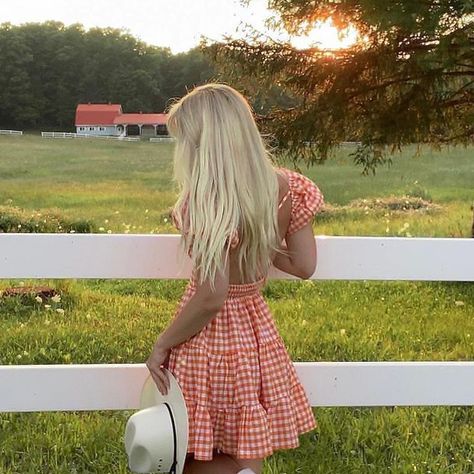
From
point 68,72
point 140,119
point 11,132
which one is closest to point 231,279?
point 140,119

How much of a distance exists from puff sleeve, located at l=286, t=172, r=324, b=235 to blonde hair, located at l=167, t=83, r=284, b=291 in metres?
0.17

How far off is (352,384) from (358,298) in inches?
103

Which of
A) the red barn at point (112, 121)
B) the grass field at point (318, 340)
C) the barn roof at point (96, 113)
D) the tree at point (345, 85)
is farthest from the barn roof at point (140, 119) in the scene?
the tree at point (345, 85)

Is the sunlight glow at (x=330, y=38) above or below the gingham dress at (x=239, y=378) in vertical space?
above

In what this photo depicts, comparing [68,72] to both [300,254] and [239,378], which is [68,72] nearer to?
[300,254]

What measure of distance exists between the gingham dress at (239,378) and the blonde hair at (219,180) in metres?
0.17

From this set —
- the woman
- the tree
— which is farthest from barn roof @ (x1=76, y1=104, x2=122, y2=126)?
the woman

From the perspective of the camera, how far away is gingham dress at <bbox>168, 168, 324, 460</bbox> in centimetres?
237

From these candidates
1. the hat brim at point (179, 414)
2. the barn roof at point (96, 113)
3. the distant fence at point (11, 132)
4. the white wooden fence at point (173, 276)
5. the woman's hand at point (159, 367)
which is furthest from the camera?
the distant fence at point (11, 132)

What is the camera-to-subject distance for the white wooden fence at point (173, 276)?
2.77m

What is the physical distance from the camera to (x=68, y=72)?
1795cm

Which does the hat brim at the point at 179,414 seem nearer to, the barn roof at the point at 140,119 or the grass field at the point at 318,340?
the grass field at the point at 318,340

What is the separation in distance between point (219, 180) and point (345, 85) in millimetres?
3630

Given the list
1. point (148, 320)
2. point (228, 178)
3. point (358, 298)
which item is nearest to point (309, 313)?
point (358, 298)
